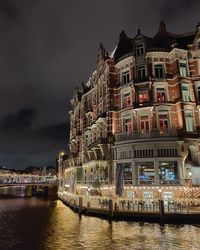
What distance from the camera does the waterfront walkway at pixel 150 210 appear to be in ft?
77.4

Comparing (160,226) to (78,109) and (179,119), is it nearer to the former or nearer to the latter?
(179,119)

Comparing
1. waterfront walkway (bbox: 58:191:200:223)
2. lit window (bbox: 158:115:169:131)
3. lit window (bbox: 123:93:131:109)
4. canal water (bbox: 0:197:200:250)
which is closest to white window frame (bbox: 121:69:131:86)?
lit window (bbox: 123:93:131:109)

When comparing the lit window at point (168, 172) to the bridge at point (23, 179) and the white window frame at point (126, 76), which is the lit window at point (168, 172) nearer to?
the white window frame at point (126, 76)

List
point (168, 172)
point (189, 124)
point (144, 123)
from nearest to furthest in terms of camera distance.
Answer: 1. point (168, 172)
2. point (189, 124)
3. point (144, 123)

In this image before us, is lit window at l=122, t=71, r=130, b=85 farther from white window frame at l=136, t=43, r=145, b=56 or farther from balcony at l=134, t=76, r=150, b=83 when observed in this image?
white window frame at l=136, t=43, r=145, b=56

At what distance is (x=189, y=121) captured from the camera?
1304 inches

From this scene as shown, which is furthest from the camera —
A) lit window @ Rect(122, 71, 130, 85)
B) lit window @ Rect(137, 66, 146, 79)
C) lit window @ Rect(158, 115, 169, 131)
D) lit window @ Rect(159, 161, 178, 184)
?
lit window @ Rect(122, 71, 130, 85)

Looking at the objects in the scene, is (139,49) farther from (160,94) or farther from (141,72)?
(160,94)

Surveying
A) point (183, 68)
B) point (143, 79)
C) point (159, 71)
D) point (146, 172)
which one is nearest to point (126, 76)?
point (143, 79)

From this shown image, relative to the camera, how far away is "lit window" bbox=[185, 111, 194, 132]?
107 ft

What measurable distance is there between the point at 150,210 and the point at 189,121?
47.0 ft

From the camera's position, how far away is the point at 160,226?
72.9 ft

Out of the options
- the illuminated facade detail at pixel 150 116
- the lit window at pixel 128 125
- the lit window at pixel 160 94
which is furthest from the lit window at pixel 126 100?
the lit window at pixel 160 94

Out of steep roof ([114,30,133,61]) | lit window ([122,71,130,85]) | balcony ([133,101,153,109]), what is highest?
steep roof ([114,30,133,61])
